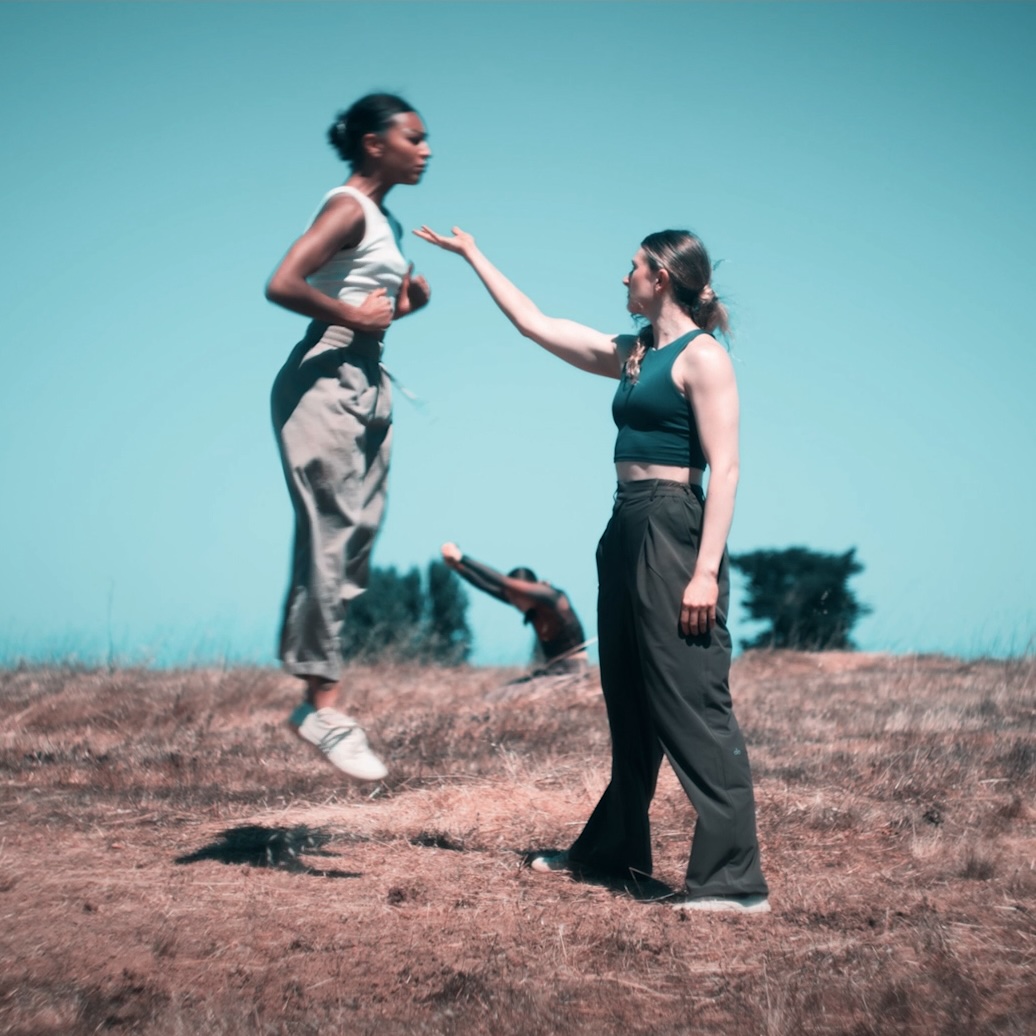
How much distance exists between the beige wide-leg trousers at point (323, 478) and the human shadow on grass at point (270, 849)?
0.96 metres

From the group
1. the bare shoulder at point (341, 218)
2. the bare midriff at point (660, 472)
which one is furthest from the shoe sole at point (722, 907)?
the bare shoulder at point (341, 218)

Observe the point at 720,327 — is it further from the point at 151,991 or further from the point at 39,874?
the point at 39,874

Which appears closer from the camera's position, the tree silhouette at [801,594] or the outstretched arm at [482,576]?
the outstretched arm at [482,576]

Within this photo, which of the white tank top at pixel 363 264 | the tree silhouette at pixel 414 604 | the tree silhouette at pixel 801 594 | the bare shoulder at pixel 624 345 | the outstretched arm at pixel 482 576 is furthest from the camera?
the tree silhouette at pixel 414 604

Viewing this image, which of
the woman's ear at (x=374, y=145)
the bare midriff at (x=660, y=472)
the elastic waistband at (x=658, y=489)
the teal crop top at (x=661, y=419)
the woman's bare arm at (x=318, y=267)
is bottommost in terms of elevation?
the elastic waistband at (x=658, y=489)

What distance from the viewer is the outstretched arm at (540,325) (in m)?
4.64

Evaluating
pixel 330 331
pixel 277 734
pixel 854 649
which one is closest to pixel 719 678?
pixel 330 331

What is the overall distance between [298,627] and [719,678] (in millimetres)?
1405

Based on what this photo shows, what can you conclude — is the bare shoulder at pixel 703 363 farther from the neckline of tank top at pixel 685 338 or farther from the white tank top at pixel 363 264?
the white tank top at pixel 363 264

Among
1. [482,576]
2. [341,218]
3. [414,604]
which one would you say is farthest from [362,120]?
[414,604]

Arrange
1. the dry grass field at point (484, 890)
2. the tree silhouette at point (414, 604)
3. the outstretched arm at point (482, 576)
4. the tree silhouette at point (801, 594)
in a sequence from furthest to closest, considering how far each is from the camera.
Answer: the tree silhouette at point (414, 604) < the tree silhouette at point (801, 594) < the outstretched arm at point (482, 576) < the dry grass field at point (484, 890)

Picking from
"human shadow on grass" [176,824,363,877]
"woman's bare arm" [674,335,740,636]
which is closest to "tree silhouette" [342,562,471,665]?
"human shadow on grass" [176,824,363,877]

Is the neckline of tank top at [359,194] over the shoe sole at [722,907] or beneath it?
over

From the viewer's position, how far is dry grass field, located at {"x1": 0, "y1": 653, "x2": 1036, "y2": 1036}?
306 centimetres
